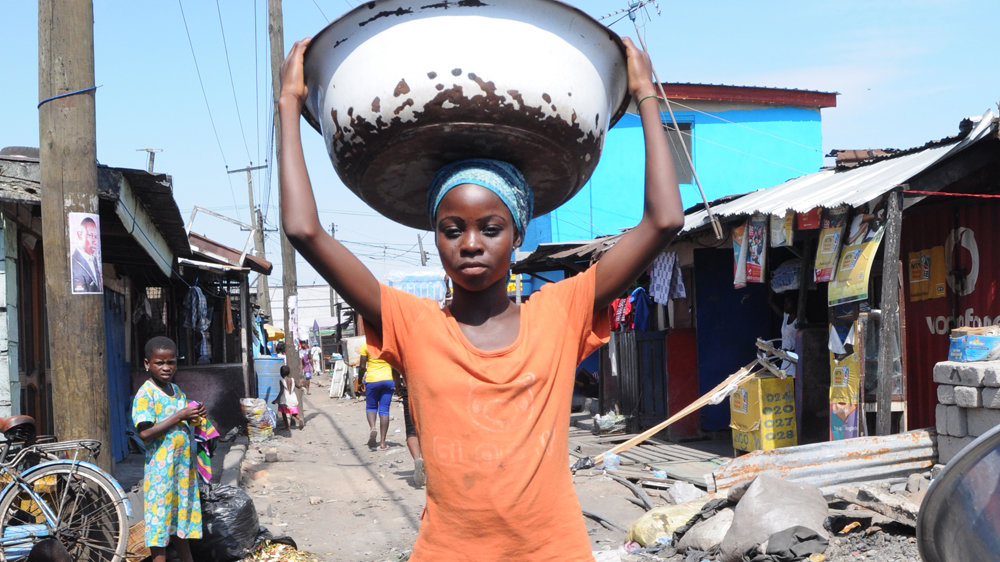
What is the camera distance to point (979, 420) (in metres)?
6.04

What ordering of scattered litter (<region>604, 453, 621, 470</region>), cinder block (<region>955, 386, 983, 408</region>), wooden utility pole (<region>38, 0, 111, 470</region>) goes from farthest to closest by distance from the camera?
scattered litter (<region>604, 453, 621, 470</region>) < cinder block (<region>955, 386, 983, 408</region>) < wooden utility pole (<region>38, 0, 111, 470</region>)

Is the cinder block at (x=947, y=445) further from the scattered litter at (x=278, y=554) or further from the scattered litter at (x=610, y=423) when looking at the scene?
the scattered litter at (x=610, y=423)

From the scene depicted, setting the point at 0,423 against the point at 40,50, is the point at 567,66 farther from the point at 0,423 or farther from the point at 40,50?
the point at 0,423

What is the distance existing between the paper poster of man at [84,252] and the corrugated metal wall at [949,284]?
269 inches

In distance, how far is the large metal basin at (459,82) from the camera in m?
1.67

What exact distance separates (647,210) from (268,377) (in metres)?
15.2

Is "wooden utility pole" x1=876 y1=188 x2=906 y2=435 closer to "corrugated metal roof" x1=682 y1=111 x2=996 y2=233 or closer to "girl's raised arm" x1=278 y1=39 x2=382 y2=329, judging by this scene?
"corrugated metal roof" x1=682 y1=111 x2=996 y2=233

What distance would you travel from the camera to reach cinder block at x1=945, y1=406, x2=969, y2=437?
20.4ft

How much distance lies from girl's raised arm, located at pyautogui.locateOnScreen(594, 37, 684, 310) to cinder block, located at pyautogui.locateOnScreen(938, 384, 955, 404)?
17.6ft

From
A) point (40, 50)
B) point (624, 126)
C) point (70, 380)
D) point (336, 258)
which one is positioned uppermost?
point (624, 126)

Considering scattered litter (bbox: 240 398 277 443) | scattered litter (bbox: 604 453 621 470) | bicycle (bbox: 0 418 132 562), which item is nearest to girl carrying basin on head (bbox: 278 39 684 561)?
bicycle (bbox: 0 418 132 562)

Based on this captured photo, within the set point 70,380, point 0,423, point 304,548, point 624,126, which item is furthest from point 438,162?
point 624,126

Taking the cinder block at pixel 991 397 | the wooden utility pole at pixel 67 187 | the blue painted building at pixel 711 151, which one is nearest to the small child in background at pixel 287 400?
the blue painted building at pixel 711 151

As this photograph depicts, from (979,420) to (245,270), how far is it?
35.7 ft
